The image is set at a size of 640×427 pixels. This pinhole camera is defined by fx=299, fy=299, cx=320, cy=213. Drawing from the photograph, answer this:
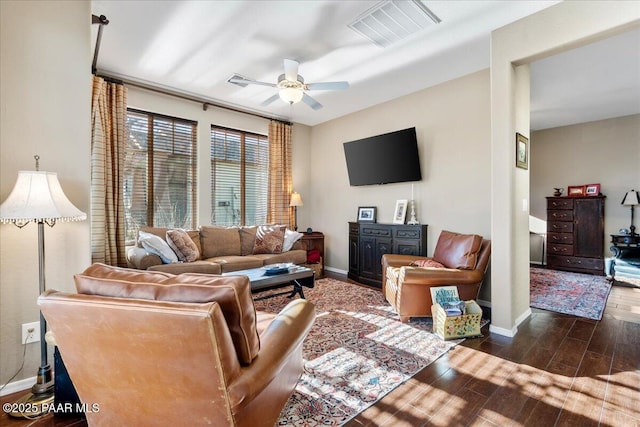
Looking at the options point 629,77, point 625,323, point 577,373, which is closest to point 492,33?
point 629,77

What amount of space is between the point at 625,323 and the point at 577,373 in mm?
1567

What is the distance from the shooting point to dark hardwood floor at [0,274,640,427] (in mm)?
1667

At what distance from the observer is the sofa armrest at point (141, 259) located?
11.1ft

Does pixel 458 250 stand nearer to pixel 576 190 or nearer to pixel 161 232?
pixel 161 232

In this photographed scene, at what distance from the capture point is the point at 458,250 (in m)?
3.33

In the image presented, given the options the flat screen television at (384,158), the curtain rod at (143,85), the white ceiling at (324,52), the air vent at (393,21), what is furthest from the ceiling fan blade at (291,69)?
the flat screen television at (384,158)

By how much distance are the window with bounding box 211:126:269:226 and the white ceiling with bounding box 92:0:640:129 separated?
0.72m

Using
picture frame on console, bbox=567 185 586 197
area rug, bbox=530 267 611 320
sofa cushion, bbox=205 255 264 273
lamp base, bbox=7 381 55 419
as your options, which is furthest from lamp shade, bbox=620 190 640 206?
lamp base, bbox=7 381 55 419

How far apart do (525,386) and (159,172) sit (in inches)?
184

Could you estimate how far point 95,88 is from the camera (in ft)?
11.5

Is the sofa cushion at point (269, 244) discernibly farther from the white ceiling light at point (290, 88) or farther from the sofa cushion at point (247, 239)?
the white ceiling light at point (290, 88)

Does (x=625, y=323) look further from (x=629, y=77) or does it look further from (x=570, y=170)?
(x=570, y=170)

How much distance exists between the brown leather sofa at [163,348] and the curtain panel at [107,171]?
9.11 ft

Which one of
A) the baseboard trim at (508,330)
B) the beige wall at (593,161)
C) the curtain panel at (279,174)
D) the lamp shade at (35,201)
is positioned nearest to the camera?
the lamp shade at (35,201)
